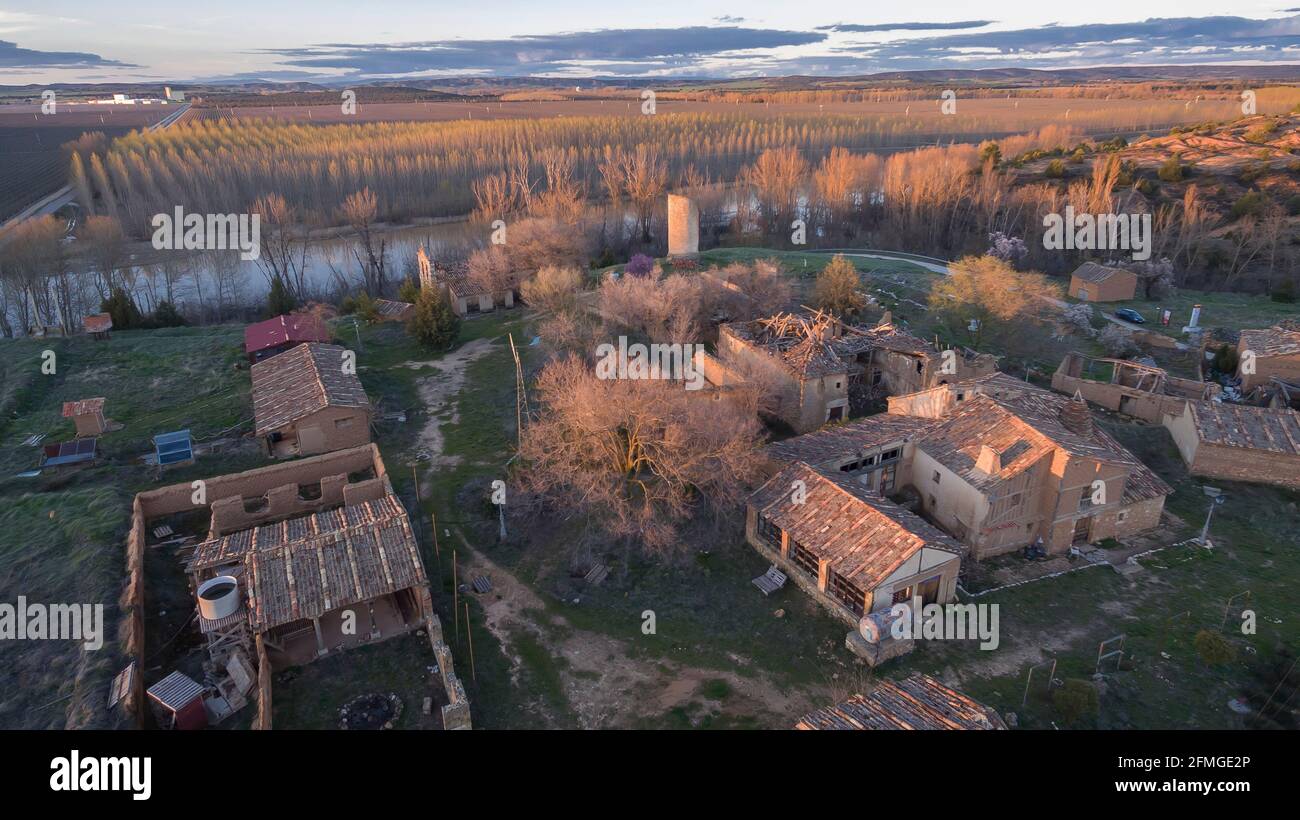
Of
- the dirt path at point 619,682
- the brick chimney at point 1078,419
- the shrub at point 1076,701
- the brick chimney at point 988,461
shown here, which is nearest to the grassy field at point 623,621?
the dirt path at point 619,682

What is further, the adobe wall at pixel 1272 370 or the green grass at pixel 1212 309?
the green grass at pixel 1212 309

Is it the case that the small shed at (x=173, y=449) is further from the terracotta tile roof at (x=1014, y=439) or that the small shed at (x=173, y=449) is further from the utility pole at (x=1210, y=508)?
the utility pole at (x=1210, y=508)

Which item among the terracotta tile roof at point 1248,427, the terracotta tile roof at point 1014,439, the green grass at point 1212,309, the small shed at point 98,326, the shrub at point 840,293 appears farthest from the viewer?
the green grass at point 1212,309

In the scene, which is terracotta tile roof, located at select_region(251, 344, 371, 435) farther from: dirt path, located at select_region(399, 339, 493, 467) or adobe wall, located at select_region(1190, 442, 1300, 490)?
adobe wall, located at select_region(1190, 442, 1300, 490)

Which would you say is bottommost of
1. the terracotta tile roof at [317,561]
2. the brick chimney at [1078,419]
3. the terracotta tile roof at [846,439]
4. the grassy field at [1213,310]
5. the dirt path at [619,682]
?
the dirt path at [619,682]

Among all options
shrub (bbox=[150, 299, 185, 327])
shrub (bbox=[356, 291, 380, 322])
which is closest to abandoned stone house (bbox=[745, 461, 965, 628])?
shrub (bbox=[356, 291, 380, 322])

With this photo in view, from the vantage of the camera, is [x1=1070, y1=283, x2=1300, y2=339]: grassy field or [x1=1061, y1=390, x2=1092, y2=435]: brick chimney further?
[x1=1070, y1=283, x2=1300, y2=339]: grassy field
